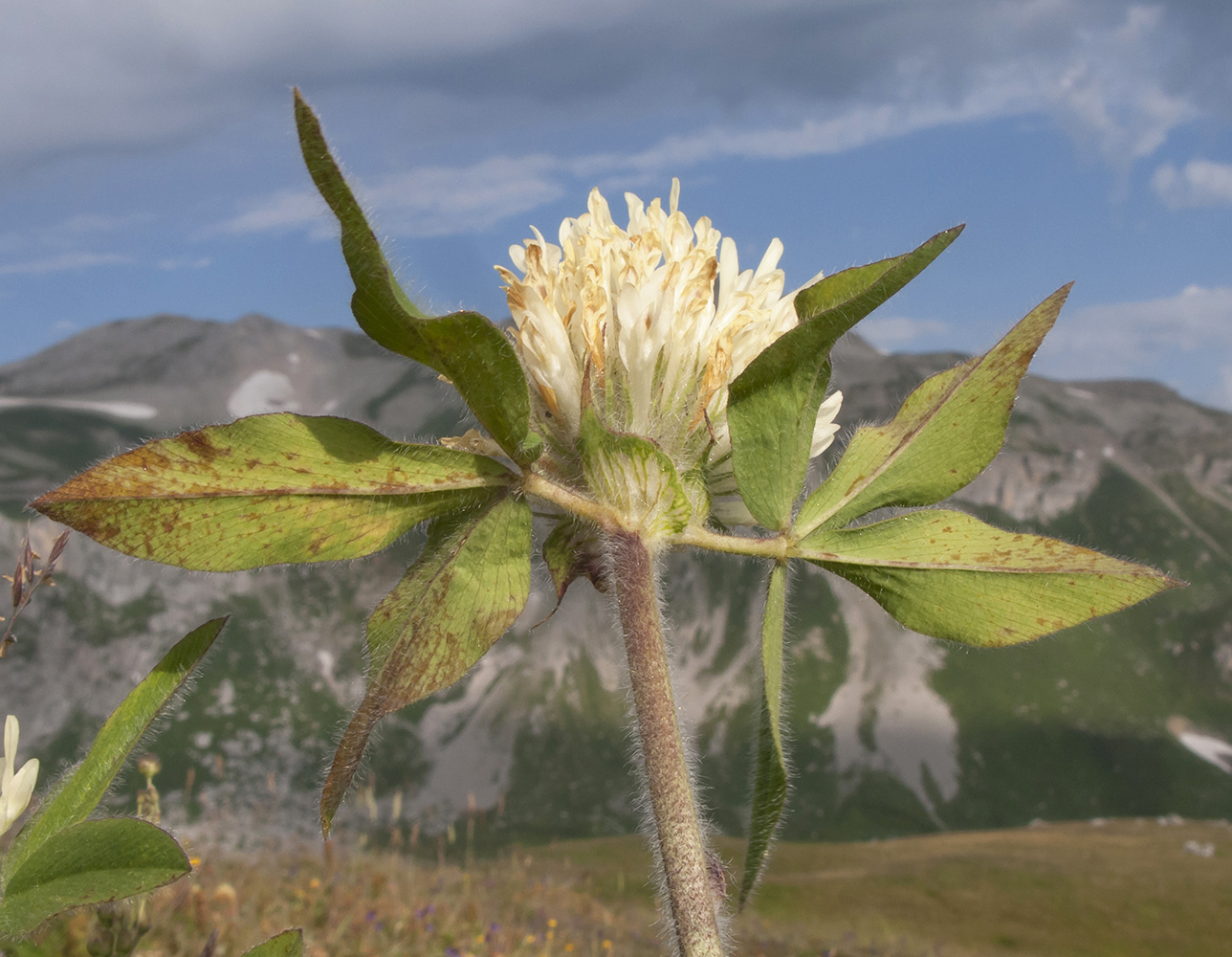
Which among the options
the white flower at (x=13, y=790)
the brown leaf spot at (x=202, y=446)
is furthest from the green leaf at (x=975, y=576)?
the white flower at (x=13, y=790)

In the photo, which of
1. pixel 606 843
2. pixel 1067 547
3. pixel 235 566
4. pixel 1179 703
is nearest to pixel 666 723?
pixel 235 566

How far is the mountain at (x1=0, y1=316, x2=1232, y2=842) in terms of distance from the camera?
80.5 metres

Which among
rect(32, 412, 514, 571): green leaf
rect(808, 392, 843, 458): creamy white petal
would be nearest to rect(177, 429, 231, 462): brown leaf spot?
rect(32, 412, 514, 571): green leaf

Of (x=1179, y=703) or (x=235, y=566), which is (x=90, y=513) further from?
(x=1179, y=703)

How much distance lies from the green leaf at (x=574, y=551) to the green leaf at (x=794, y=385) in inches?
11.1

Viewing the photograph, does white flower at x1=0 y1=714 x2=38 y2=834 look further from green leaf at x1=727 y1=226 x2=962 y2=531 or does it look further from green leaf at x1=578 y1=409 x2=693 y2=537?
green leaf at x1=727 y1=226 x2=962 y2=531

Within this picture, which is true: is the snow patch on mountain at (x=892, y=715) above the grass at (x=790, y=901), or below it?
above

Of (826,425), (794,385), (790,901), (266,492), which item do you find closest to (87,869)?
(266,492)

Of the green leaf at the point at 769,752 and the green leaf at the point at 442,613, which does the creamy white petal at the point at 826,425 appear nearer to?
the green leaf at the point at 769,752

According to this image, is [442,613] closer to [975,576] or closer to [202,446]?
[202,446]

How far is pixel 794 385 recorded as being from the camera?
4.84 feet

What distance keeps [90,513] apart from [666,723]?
0.86 metres

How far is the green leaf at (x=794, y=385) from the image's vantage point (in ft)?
4.37

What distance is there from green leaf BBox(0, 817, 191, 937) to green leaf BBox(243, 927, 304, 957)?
0.20m
